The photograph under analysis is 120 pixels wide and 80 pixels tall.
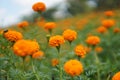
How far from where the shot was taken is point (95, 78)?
139 inches

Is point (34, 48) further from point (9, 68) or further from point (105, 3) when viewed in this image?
point (105, 3)

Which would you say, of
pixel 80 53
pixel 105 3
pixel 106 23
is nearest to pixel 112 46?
pixel 106 23

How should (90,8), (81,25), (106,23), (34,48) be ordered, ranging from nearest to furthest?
1. (34,48)
2. (106,23)
3. (81,25)
4. (90,8)

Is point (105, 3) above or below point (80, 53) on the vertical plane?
below

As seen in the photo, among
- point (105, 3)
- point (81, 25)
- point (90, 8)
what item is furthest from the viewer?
point (90, 8)

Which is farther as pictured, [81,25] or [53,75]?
[81,25]

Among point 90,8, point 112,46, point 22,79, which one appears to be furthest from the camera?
point 90,8

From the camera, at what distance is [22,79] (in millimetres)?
2615

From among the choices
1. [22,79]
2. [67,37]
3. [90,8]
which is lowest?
[90,8]

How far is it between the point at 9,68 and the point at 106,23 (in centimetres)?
Result: 261

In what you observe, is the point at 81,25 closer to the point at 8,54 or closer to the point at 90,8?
the point at 8,54

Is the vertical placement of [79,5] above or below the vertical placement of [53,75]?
below

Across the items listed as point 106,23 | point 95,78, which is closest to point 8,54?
point 95,78

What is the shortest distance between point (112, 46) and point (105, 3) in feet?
52.0
